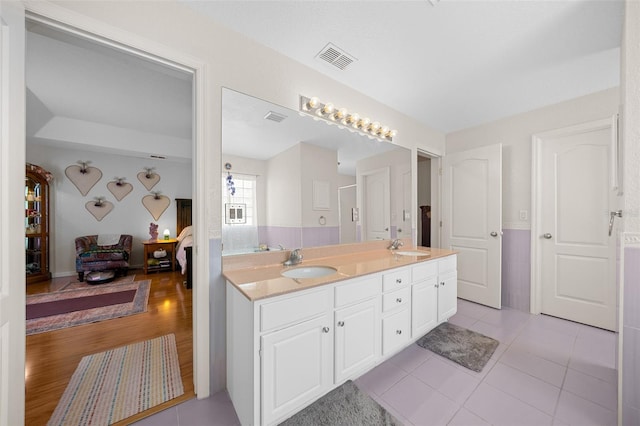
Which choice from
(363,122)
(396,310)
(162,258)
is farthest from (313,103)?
(162,258)

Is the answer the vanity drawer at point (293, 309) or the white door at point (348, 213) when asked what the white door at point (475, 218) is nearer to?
the white door at point (348, 213)

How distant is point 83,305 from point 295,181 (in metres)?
3.22

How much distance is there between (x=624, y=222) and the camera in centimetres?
125

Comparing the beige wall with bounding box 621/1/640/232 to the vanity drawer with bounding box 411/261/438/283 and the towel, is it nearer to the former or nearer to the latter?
the vanity drawer with bounding box 411/261/438/283

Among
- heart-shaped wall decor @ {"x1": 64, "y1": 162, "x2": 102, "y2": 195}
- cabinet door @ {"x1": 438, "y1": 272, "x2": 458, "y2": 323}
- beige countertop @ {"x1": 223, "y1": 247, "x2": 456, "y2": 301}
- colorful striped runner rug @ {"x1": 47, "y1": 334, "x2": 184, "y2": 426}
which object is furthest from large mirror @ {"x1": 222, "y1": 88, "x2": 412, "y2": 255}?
Result: heart-shaped wall decor @ {"x1": 64, "y1": 162, "x2": 102, "y2": 195}

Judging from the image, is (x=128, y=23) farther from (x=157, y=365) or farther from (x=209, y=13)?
(x=157, y=365)

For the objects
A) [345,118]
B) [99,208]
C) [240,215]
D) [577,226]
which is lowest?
[577,226]

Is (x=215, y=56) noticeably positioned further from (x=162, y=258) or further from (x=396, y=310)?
(x=162, y=258)

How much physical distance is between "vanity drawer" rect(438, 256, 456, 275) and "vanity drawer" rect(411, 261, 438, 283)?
0.25ft

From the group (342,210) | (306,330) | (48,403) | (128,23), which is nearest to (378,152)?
(342,210)

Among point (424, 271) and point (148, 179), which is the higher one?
point (148, 179)

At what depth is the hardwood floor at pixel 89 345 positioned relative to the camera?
4.79ft

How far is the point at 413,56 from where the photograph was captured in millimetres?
1848

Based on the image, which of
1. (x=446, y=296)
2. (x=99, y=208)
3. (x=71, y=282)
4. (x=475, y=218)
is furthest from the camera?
(x=99, y=208)
